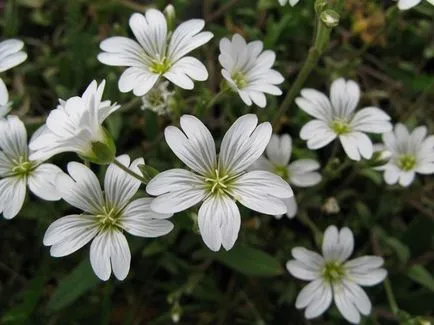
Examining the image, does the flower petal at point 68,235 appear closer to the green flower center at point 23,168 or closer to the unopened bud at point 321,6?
the green flower center at point 23,168

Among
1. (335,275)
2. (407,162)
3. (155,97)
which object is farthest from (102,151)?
(407,162)

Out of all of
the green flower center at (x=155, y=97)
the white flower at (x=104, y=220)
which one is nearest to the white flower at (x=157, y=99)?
the green flower center at (x=155, y=97)

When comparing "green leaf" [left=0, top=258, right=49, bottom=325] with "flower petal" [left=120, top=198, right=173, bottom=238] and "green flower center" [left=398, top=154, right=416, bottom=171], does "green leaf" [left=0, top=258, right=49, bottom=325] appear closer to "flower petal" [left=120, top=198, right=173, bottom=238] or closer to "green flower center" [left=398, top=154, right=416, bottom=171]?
"flower petal" [left=120, top=198, right=173, bottom=238]

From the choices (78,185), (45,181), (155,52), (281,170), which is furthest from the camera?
(281,170)

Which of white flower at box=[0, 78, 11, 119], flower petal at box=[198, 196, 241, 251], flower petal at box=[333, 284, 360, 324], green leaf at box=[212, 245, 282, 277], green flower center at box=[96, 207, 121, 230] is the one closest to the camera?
flower petal at box=[198, 196, 241, 251]

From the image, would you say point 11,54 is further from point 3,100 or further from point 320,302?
point 320,302

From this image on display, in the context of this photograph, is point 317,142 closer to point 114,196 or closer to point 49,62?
point 114,196

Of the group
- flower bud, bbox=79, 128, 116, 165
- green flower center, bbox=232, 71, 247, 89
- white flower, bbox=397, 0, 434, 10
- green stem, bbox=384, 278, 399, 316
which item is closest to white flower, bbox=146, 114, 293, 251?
flower bud, bbox=79, 128, 116, 165
